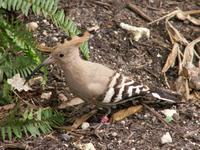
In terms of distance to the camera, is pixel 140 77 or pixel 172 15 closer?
pixel 140 77

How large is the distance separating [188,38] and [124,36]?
2.01 feet

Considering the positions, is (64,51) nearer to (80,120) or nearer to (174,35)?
(80,120)

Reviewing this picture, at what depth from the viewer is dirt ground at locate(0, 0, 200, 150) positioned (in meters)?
4.64

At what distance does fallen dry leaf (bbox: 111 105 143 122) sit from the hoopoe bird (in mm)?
87

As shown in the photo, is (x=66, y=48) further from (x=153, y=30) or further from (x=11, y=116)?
(x=153, y=30)

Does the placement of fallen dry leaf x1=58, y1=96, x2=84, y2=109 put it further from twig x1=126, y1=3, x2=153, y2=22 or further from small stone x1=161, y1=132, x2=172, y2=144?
twig x1=126, y1=3, x2=153, y2=22

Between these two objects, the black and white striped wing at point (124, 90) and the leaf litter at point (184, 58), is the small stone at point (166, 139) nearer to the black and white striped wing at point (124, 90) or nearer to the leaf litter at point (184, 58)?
the black and white striped wing at point (124, 90)

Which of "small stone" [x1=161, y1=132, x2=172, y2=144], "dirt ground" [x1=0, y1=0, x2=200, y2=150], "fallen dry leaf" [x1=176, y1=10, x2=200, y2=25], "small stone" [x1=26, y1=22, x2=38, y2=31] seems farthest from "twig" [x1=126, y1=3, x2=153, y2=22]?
"small stone" [x1=161, y1=132, x2=172, y2=144]

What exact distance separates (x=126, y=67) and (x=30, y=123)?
1218 mm

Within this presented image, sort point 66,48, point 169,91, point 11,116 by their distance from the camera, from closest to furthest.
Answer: point 11,116 → point 66,48 → point 169,91

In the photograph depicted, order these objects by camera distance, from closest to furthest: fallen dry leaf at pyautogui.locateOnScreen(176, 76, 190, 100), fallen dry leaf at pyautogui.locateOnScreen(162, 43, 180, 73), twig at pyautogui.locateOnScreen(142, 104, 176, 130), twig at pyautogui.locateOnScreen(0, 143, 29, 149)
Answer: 1. twig at pyautogui.locateOnScreen(0, 143, 29, 149)
2. twig at pyautogui.locateOnScreen(142, 104, 176, 130)
3. fallen dry leaf at pyautogui.locateOnScreen(176, 76, 190, 100)
4. fallen dry leaf at pyautogui.locateOnScreen(162, 43, 180, 73)

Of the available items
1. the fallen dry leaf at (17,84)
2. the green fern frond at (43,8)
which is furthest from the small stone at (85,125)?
the green fern frond at (43,8)

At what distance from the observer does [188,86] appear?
5301 mm

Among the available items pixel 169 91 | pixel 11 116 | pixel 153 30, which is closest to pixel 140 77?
pixel 169 91
